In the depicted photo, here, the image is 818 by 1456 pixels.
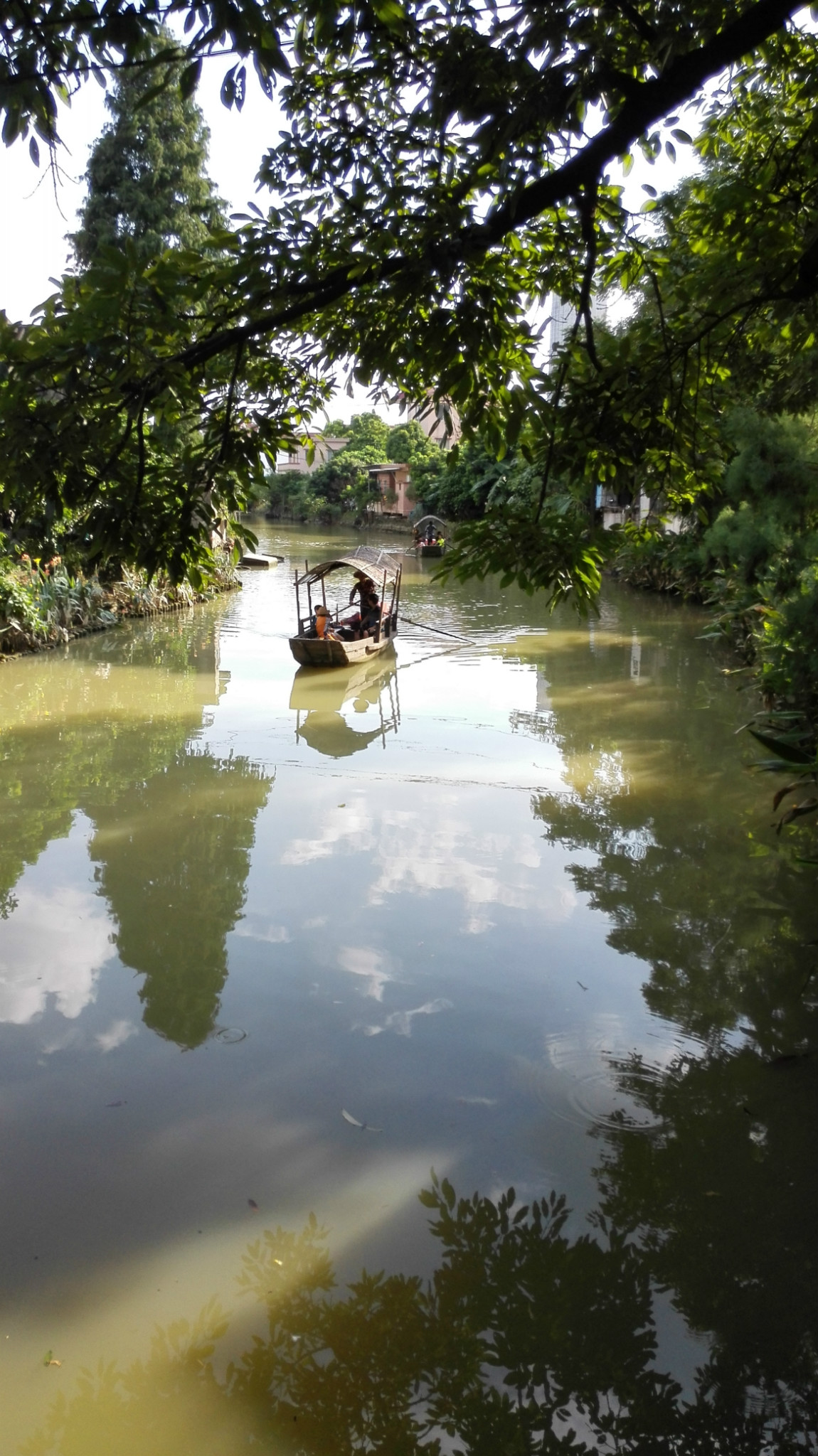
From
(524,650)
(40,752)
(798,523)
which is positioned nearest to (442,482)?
(524,650)

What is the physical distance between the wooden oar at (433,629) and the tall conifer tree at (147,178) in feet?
31.2

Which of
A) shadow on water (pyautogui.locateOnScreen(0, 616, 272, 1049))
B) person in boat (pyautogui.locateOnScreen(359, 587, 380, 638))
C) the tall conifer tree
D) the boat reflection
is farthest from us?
the tall conifer tree

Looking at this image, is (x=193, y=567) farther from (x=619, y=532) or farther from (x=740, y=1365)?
(x=740, y=1365)

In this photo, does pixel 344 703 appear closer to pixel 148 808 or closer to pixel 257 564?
pixel 148 808

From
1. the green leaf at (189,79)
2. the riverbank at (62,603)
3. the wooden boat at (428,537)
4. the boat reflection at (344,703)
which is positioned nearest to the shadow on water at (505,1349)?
the green leaf at (189,79)

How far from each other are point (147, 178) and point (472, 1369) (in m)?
23.8

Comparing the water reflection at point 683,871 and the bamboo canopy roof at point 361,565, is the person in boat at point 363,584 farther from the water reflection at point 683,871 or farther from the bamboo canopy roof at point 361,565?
the water reflection at point 683,871

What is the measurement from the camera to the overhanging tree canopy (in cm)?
333

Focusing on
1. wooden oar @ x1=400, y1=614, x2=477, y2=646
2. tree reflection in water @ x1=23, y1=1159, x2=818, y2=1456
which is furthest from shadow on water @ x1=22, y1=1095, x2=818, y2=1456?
wooden oar @ x1=400, y1=614, x2=477, y2=646

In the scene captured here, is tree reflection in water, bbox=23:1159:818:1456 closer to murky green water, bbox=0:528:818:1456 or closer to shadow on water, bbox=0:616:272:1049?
murky green water, bbox=0:528:818:1456

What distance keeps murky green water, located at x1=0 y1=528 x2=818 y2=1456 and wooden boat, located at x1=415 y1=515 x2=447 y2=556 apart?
23.5 m

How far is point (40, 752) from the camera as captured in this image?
33.6ft

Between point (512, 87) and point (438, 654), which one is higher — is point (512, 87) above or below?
above

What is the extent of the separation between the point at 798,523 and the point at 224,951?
9900mm
